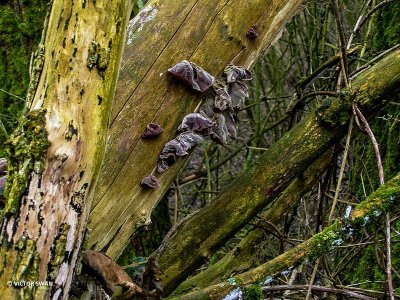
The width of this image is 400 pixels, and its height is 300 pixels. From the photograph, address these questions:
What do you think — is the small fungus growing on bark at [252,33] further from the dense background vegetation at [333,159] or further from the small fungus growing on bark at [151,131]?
the small fungus growing on bark at [151,131]

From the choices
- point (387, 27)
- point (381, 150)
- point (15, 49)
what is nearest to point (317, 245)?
point (381, 150)

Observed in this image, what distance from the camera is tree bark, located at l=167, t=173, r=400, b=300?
2039mm

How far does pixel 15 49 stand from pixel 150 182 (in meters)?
2.19

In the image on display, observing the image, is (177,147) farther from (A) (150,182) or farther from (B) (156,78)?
(B) (156,78)

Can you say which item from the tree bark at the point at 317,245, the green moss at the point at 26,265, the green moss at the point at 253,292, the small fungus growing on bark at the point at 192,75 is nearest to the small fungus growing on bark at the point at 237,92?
the small fungus growing on bark at the point at 192,75

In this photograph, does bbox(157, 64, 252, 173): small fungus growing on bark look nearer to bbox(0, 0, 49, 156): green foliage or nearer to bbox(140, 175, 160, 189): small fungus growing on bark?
bbox(140, 175, 160, 189): small fungus growing on bark

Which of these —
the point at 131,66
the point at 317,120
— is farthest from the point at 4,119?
the point at 317,120

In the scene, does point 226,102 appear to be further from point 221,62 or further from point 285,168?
point 285,168

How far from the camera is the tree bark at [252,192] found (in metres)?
2.73

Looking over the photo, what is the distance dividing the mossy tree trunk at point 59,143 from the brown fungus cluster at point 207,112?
2.45 feet

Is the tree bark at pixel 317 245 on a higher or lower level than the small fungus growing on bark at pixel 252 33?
lower

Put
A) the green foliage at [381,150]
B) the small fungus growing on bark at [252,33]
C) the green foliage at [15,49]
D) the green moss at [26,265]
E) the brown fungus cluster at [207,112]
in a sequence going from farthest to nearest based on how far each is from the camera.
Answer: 1. the green foliage at [15,49]
2. the green foliage at [381,150]
3. the small fungus growing on bark at [252,33]
4. the brown fungus cluster at [207,112]
5. the green moss at [26,265]

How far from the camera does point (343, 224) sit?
209cm

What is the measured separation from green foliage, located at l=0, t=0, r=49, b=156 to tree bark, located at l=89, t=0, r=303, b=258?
1613mm
